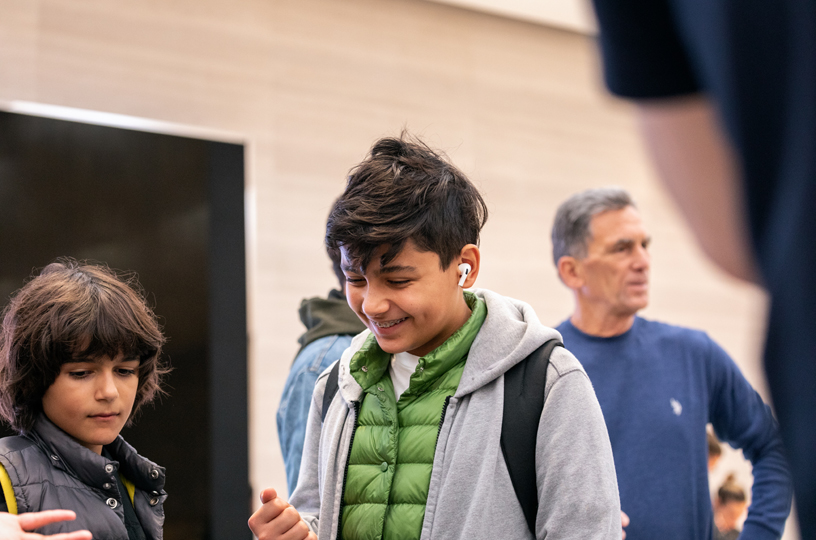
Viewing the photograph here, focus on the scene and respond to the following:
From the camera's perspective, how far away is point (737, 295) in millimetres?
6238

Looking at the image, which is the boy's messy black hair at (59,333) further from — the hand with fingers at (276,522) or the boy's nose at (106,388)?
the hand with fingers at (276,522)

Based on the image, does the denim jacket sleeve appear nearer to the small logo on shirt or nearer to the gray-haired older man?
the gray-haired older man

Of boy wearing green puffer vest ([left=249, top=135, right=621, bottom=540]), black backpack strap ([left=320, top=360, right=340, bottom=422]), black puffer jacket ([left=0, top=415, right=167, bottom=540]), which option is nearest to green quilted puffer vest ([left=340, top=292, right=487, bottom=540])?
boy wearing green puffer vest ([left=249, top=135, right=621, bottom=540])

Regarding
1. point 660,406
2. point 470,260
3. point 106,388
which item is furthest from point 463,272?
point 660,406

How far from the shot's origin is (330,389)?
196 cm

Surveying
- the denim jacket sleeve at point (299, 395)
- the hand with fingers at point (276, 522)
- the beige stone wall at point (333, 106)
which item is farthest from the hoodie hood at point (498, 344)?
the beige stone wall at point (333, 106)

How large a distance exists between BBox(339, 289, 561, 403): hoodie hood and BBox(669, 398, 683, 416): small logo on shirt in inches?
40.6

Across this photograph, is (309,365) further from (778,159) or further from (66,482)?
(778,159)

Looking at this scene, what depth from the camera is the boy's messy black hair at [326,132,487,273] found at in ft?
5.67

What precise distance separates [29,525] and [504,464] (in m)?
0.90

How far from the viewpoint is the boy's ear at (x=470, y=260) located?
1825mm

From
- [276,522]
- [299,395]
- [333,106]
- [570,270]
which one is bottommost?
[276,522]

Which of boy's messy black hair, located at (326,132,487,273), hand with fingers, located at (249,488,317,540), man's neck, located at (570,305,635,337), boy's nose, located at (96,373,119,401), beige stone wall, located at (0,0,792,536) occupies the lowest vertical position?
hand with fingers, located at (249,488,317,540)

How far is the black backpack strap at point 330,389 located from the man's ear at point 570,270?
1.36m
